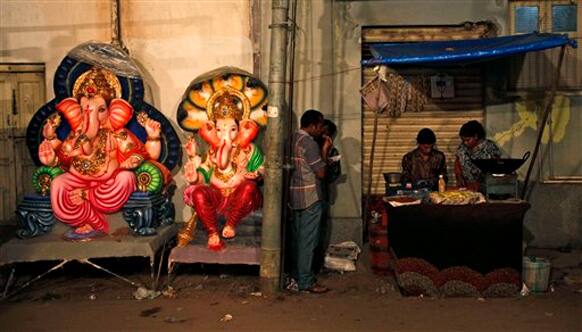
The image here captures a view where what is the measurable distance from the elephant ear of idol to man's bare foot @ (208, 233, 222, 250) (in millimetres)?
1461

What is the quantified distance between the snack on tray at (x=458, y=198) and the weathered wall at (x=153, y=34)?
3.15 m

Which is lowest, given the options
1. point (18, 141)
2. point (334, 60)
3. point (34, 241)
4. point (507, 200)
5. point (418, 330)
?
point (418, 330)

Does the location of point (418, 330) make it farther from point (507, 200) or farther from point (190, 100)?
point (190, 100)

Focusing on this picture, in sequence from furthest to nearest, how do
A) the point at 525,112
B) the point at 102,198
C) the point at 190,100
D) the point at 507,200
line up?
the point at 525,112 < the point at 190,100 < the point at 102,198 < the point at 507,200

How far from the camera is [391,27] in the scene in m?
8.62

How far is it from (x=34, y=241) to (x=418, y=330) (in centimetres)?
407

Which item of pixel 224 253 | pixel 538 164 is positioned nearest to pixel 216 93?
pixel 224 253

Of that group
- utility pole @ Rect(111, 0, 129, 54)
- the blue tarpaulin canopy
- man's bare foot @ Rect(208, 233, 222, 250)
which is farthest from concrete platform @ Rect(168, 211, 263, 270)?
utility pole @ Rect(111, 0, 129, 54)

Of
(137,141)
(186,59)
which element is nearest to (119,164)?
(137,141)

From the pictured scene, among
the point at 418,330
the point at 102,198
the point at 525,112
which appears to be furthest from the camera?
the point at 525,112

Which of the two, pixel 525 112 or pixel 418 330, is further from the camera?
pixel 525 112

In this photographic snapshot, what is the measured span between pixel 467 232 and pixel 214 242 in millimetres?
2604

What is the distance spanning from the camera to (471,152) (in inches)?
304

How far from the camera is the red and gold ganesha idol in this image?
7.50 m
